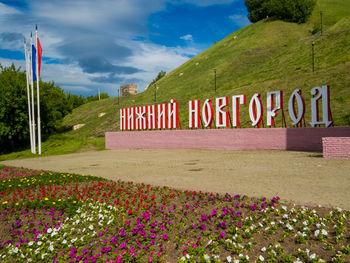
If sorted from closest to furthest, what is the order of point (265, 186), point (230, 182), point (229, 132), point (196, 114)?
point (265, 186), point (230, 182), point (229, 132), point (196, 114)

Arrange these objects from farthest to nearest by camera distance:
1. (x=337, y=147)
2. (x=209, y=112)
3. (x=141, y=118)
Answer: (x=141, y=118) < (x=209, y=112) < (x=337, y=147)

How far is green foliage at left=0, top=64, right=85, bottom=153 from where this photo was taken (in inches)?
1501

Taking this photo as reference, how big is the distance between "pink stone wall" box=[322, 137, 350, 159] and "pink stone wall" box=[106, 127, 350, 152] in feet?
10.6

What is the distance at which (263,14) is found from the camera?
98.2 metres

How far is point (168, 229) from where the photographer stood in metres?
6.60

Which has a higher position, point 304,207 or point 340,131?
point 340,131

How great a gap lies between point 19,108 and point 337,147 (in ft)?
126

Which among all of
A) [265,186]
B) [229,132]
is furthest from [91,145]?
[265,186]

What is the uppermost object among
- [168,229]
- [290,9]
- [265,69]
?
[290,9]

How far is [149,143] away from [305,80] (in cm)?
2002

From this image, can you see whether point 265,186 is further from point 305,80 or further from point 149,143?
point 305,80

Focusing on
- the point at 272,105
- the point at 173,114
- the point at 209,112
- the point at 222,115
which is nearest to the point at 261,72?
the point at 173,114

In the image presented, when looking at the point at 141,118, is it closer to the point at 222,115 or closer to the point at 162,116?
the point at 162,116

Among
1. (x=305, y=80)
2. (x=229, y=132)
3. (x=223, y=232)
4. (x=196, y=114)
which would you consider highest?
(x=305, y=80)
